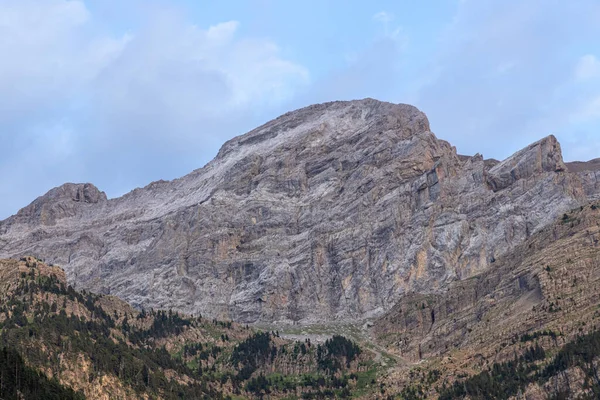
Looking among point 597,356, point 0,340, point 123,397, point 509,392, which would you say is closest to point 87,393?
point 123,397

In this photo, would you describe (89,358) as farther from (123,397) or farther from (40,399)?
(40,399)

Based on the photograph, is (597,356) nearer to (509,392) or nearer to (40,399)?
(509,392)

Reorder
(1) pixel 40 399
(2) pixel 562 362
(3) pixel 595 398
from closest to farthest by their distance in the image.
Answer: (1) pixel 40 399, (3) pixel 595 398, (2) pixel 562 362

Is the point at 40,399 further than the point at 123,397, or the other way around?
the point at 123,397

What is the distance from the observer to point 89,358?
654ft

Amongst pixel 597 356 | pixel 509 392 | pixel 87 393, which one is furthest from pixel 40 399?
pixel 597 356

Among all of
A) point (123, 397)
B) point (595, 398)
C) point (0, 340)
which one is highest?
point (0, 340)

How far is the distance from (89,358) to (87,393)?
10837 millimetres

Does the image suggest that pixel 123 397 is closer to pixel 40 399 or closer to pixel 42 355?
pixel 42 355

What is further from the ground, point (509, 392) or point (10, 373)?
point (10, 373)

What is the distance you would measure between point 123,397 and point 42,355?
17101mm

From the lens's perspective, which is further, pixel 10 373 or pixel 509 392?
pixel 509 392

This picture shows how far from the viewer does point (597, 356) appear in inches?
7643

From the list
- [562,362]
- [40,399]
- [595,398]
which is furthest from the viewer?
[562,362]
